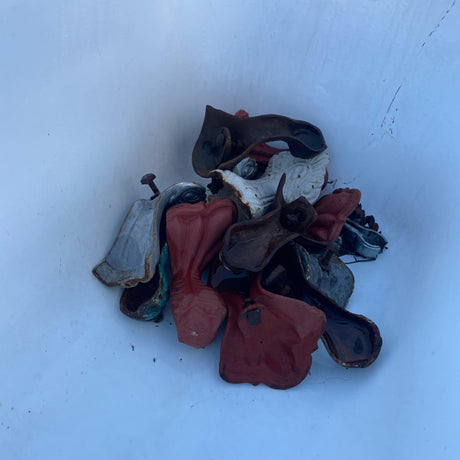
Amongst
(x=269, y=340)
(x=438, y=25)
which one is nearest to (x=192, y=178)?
(x=269, y=340)

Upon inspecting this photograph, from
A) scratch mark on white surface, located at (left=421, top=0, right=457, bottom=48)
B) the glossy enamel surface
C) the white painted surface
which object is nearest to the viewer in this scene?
the white painted surface

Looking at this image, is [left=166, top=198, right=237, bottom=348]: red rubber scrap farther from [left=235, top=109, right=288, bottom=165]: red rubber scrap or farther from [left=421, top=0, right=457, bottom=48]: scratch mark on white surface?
[left=421, top=0, right=457, bottom=48]: scratch mark on white surface

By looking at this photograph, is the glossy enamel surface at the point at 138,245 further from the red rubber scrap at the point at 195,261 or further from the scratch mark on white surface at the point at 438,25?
the scratch mark on white surface at the point at 438,25

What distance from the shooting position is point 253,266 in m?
0.78

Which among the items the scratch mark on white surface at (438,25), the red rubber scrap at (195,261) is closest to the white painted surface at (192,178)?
the scratch mark on white surface at (438,25)

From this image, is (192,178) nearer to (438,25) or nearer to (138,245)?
(138,245)

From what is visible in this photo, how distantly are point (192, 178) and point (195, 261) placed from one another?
353mm

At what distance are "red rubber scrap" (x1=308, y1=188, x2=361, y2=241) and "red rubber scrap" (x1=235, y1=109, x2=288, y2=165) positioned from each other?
194 mm

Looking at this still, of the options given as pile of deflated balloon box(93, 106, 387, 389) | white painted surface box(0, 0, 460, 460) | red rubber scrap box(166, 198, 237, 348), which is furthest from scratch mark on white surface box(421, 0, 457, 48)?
red rubber scrap box(166, 198, 237, 348)

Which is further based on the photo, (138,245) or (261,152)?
(261,152)

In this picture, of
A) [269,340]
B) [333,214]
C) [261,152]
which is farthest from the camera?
[261,152]

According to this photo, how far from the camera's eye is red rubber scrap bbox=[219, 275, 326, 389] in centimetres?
71

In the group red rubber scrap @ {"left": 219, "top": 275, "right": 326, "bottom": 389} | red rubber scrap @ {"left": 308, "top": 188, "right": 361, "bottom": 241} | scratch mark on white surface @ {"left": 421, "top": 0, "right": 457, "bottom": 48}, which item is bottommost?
red rubber scrap @ {"left": 219, "top": 275, "right": 326, "bottom": 389}

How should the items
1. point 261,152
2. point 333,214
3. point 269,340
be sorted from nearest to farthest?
1. point 269,340
2. point 333,214
3. point 261,152
